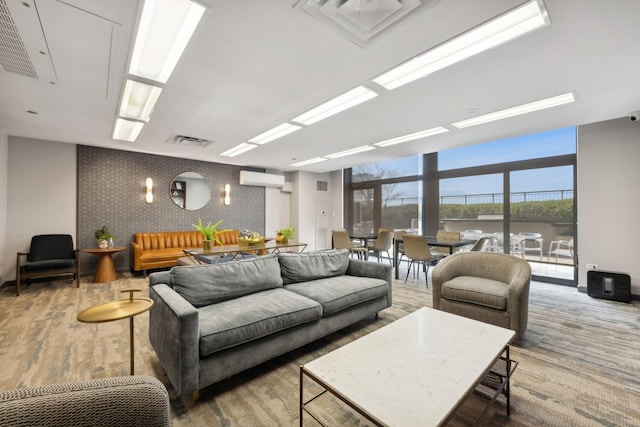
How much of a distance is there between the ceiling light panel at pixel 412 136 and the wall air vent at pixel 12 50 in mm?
4400

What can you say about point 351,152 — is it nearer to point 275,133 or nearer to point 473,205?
point 275,133

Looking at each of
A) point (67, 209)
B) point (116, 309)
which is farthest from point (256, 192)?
point (116, 309)

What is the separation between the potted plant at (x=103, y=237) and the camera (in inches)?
198

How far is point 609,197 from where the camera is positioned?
13.1ft

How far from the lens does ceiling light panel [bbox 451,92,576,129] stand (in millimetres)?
3039

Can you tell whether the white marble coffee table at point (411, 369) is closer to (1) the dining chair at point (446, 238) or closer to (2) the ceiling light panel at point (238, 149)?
(1) the dining chair at point (446, 238)

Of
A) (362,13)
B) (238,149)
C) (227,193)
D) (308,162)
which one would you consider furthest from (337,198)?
(362,13)

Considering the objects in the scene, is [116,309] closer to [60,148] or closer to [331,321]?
[331,321]

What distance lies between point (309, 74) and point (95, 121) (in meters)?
3.32

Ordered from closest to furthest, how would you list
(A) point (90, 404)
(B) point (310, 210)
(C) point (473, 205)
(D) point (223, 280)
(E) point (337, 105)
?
(A) point (90, 404), (D) point (223, 280), (E) point (337, 105), (C) point (473, 205), (B) point (310, 210)

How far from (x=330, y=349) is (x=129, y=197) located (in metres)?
5.47

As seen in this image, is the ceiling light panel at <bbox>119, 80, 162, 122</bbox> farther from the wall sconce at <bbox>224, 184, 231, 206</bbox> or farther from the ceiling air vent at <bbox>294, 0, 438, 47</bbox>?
the wall sconce at <bbox>224, 184, 231, 206</bbox>

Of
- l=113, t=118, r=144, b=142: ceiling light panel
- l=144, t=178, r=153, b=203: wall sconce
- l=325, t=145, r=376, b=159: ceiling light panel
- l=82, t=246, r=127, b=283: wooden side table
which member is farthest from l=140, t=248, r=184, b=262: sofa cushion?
Answer: l=325, t=145, r=376, b=159: ceiling light panel

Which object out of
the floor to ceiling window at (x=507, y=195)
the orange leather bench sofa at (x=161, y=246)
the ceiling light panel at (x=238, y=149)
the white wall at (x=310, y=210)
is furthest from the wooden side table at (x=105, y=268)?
the floor to ceiling window at (x=507, y=195)
